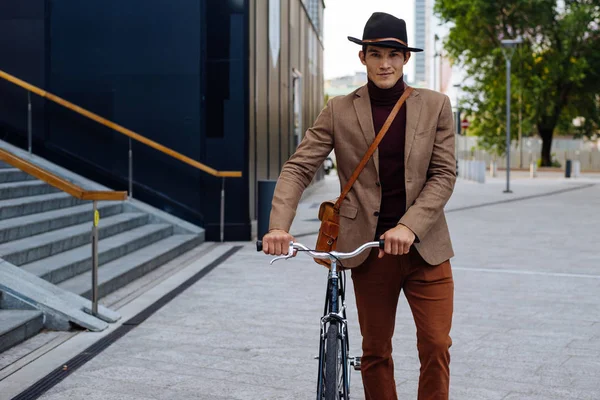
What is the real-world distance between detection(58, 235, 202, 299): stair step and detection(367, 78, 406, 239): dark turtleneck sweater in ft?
15.1

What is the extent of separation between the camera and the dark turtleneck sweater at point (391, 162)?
3656 millimetres

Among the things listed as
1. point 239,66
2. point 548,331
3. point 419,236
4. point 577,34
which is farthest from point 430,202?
→ point 577,34

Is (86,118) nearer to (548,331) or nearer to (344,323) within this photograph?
(548,331)

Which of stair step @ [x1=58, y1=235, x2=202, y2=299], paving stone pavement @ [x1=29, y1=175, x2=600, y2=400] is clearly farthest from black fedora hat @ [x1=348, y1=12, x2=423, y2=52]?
stair step @ [x1=58, y1=235, x2=202, y2=299]

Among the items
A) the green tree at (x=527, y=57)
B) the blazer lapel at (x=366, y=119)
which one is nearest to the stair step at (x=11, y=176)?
the blazer lapel at (x=366, y=119)

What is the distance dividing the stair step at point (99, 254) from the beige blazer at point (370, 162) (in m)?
4.61

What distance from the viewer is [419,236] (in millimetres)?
3441

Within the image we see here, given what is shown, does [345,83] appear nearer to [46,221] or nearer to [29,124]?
[29,124]

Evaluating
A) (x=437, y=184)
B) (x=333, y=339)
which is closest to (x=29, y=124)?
(x=437, y=184)

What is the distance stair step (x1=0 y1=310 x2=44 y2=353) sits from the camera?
6.16 metres

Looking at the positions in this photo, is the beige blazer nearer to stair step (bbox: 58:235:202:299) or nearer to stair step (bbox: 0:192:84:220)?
stair step (bbox: 58:235:202:299)

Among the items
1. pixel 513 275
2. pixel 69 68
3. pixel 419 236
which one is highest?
pixel 69 68

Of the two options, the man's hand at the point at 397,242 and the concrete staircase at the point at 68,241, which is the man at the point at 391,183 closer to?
the man's hand at the point at 397,242

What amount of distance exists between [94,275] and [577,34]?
41.3 metres
